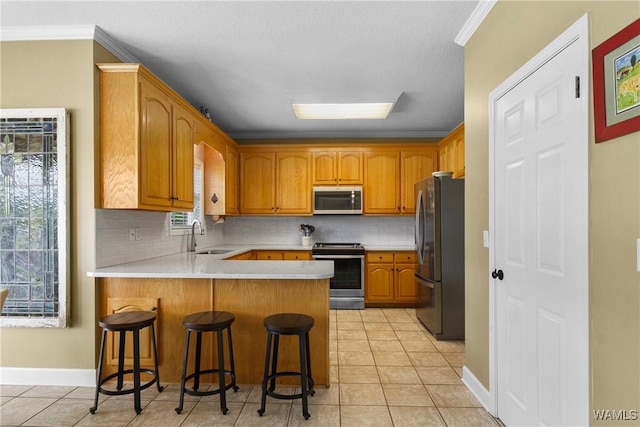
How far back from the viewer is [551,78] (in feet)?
5.23

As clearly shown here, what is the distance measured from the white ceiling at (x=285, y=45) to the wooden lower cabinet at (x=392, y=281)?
2.01 m

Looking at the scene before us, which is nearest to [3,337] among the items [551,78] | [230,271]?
[230,271]

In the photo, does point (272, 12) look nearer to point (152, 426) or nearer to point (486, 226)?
point (486, 226)

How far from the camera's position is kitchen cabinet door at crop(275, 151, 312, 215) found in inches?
205

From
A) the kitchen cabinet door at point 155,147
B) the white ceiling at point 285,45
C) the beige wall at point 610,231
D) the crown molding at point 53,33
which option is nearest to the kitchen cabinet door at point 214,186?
the white ceiling at point 285,45

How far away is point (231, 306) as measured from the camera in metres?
2.57

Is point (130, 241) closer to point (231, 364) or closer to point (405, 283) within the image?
point (231, 364)

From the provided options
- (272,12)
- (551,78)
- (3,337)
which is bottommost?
(3,337)

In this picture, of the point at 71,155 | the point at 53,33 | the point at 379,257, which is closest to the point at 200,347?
the point at 71,155

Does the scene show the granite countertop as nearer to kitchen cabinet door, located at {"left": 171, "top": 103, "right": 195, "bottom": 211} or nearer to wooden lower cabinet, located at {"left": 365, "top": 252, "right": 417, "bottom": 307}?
kitchen cabinet door, located at {"left": 171, "top": 103, "right": 195, "bottom": 211}

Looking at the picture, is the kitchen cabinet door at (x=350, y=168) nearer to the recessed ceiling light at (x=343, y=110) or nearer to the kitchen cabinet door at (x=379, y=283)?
the recessed ceiling light at (x=343, y=110)

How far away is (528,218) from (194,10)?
92.3 inches

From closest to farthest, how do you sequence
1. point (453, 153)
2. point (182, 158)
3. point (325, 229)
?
point (182, 158) < point (453, 153) < point (325, 229)

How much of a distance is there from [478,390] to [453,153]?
2887mm
